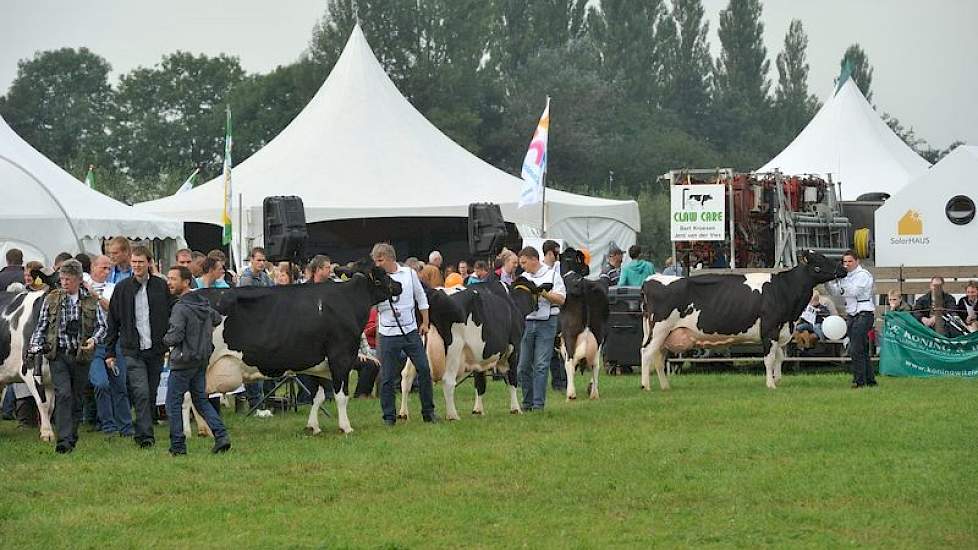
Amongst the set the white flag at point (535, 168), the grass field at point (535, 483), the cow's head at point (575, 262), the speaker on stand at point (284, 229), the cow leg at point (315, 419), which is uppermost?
the white flag at point (535, 168)

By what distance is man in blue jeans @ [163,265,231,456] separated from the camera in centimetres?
1288

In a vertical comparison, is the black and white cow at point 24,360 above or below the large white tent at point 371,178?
below

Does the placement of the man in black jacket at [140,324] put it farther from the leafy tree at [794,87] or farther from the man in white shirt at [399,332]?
the leafy tree at [794,87]

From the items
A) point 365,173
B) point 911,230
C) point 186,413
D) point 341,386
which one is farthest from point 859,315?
point 365,173

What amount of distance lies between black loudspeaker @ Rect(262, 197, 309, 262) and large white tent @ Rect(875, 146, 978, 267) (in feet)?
44.3

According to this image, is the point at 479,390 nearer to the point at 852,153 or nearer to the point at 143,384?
the point at 143,384

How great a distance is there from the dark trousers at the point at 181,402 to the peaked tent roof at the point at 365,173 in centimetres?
1796

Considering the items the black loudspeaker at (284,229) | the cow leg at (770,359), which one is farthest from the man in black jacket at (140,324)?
the cow leg at (770,359)

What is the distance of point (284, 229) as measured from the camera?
18.8 metres

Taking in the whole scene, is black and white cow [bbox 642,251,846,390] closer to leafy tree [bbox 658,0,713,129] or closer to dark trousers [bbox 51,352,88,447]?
dark trousers [bbox 51,352,88,447]

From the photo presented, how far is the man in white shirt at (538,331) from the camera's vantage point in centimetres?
1631

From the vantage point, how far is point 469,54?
8231cm

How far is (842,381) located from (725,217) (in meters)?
6.19

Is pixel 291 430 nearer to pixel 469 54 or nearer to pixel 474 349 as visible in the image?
pixel 474 349
